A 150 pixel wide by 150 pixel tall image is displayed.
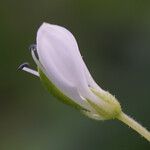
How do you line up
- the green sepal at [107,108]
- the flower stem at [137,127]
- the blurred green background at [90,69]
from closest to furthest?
the flower stem at [137,127], the green sepal at [107,108], the blurred green background at [90,69]

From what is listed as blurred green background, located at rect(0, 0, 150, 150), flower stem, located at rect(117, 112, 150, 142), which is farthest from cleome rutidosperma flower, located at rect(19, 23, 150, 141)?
blurred green background, located at rect(0, 0, 150, 150)

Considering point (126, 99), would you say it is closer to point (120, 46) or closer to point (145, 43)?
point (145, 43)

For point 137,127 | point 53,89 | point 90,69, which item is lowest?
point 90,69

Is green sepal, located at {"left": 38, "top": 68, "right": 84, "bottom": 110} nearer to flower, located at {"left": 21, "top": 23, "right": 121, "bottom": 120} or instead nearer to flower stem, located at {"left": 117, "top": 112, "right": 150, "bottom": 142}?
flower, located at {"left": 21, "top": 23, "right": 121, "bottom": 120}

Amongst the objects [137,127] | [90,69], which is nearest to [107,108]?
[137,127]

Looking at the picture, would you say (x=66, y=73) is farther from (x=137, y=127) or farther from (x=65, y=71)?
(x=137, y=127)

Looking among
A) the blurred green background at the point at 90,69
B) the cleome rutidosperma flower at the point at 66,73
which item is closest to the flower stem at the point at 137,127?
the cleome rutidosperma flower at the point at 66,73

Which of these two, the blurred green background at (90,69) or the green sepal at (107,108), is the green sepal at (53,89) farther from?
the blurred green background at (90,69)

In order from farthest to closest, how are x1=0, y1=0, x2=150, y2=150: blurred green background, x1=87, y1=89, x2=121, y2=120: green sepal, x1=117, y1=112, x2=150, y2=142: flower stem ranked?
x1=0, y1=0, x2=150, y2=150: blurred green background, x1=87, y1=89, x2=121, y2=120: green sepal, x1=117, y1=112, x2=150, y2=142: flower stem

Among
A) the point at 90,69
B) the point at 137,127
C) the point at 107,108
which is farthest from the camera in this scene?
the point at 90,69
